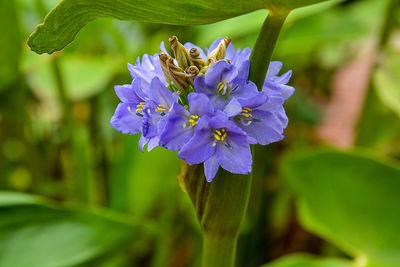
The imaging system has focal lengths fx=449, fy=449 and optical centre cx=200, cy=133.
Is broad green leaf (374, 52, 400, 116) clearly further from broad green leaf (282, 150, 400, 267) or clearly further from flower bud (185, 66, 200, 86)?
flower bud (185, 66, 200, 86)

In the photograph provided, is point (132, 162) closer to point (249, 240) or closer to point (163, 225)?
point (163, 225)

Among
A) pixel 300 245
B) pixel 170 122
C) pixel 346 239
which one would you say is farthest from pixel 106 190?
pixel 170 122

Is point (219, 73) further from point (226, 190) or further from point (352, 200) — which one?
point (352, 200)

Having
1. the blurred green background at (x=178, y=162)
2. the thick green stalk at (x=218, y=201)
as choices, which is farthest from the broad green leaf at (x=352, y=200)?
the thick green stalk at (x=218, y=201)

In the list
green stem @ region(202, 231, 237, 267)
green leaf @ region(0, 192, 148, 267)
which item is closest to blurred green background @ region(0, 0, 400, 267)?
green leaf @ region(0, 192, 148, 267)

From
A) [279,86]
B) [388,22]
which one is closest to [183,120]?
[279,86]
